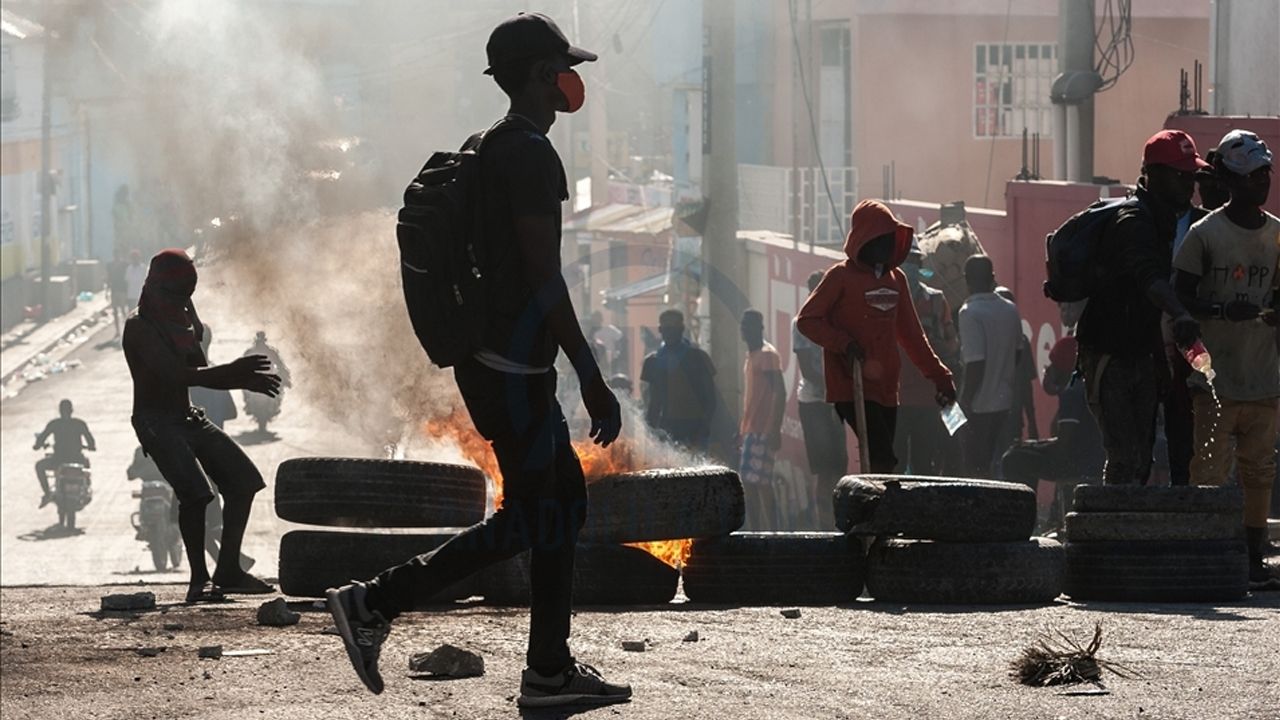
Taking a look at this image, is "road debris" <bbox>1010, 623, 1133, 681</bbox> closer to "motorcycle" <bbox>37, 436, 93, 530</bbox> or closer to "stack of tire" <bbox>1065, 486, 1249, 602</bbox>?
"stack of tire" <bbox>1065, 486, 1249, 602</bbox>

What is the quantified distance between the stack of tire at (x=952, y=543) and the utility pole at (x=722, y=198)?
518 inches

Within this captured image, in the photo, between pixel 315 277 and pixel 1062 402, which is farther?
pixel 315 277

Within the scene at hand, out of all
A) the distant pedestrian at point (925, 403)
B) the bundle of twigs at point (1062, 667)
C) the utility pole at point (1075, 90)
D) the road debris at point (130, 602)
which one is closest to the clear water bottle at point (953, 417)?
the distant pedestrian at point (925, 403)

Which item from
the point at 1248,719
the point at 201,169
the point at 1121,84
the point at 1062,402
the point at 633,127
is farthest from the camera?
the point at 633,127

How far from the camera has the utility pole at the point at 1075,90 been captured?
1994cm

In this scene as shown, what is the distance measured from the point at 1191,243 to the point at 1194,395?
0.69 meters

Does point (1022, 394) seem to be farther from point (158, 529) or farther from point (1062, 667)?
point (158, 529)

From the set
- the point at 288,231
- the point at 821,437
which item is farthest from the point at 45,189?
the point at 821,437

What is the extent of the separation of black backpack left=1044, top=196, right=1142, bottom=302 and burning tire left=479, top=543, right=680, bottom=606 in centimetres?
205

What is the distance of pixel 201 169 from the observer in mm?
21781

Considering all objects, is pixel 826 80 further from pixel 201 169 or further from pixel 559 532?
pixel 559 532

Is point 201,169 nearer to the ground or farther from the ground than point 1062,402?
farther from the ground

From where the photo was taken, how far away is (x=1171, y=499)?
27.9 feet

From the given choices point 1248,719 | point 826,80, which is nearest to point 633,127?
point 826,80
